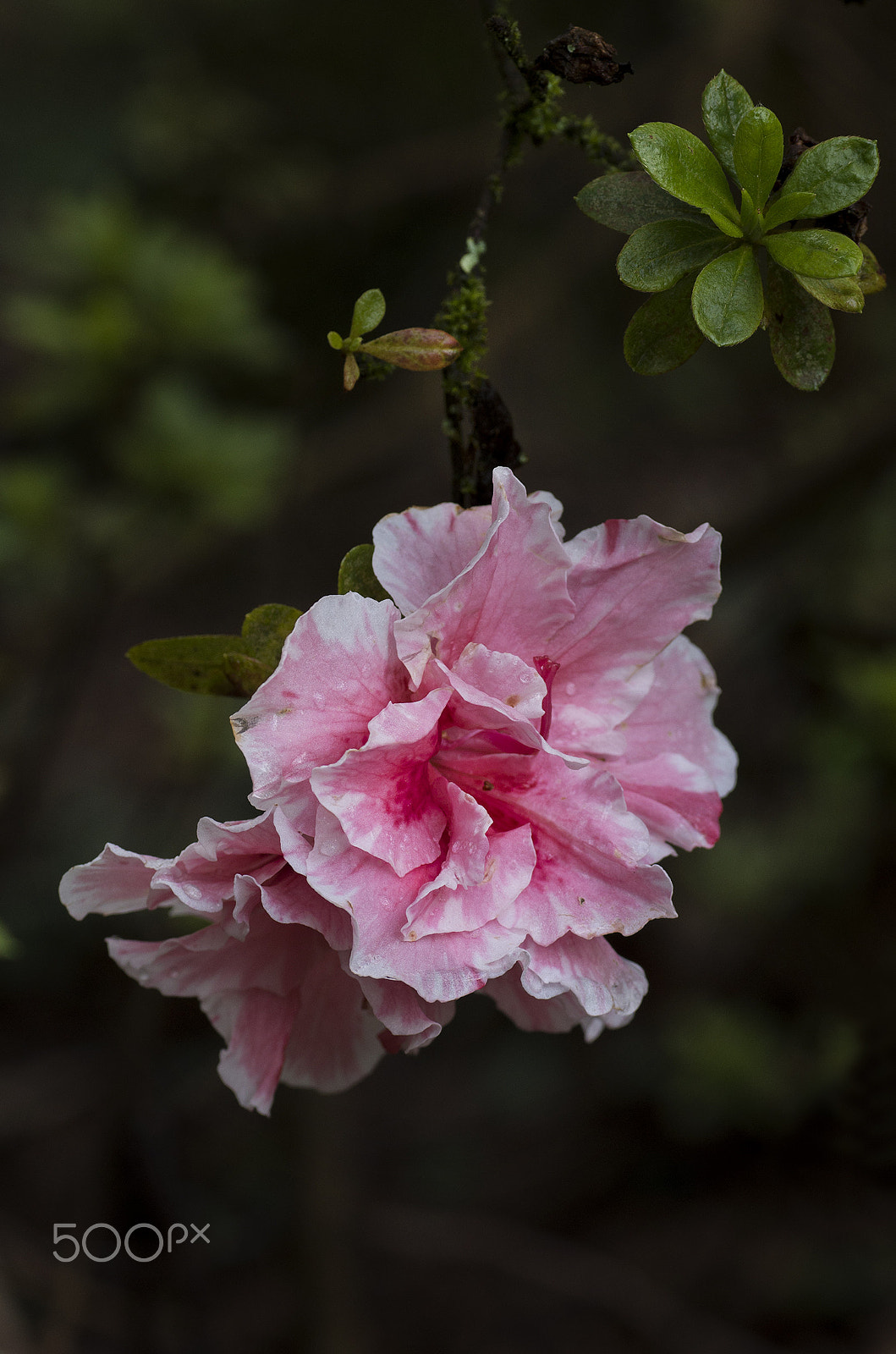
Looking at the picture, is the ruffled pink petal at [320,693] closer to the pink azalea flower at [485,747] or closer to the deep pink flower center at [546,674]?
the pink azalea flower at [485,747]

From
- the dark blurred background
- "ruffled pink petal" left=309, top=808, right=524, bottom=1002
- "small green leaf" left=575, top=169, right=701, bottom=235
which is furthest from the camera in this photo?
the dark blurred background

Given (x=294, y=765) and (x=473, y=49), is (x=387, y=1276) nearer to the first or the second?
(x=294, y=765)

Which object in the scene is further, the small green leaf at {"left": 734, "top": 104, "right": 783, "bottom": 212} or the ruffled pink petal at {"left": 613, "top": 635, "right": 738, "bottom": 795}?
the ruffled pink petal at {"left": 613, "top": 635, "right": 738, "bottom": 795}

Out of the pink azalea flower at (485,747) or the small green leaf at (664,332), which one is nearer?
the pink azalea flower at (485,747)

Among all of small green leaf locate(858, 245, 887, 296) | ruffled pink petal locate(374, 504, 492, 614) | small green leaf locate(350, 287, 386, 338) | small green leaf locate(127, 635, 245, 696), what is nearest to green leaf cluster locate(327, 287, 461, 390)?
small green leaf locate(350, 287, 386, 338)

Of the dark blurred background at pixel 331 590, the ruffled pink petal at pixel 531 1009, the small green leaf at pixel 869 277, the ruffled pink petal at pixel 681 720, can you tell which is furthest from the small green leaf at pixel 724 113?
the dark blurred background at pixel 331 590

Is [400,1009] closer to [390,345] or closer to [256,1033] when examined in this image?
[256,1033]

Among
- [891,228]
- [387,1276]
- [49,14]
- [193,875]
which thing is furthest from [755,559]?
[49,14]

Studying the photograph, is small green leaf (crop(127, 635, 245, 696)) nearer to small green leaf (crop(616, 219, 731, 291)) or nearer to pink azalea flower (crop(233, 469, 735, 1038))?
pink azalea flower (crop(233, 469, 735, 1038))
